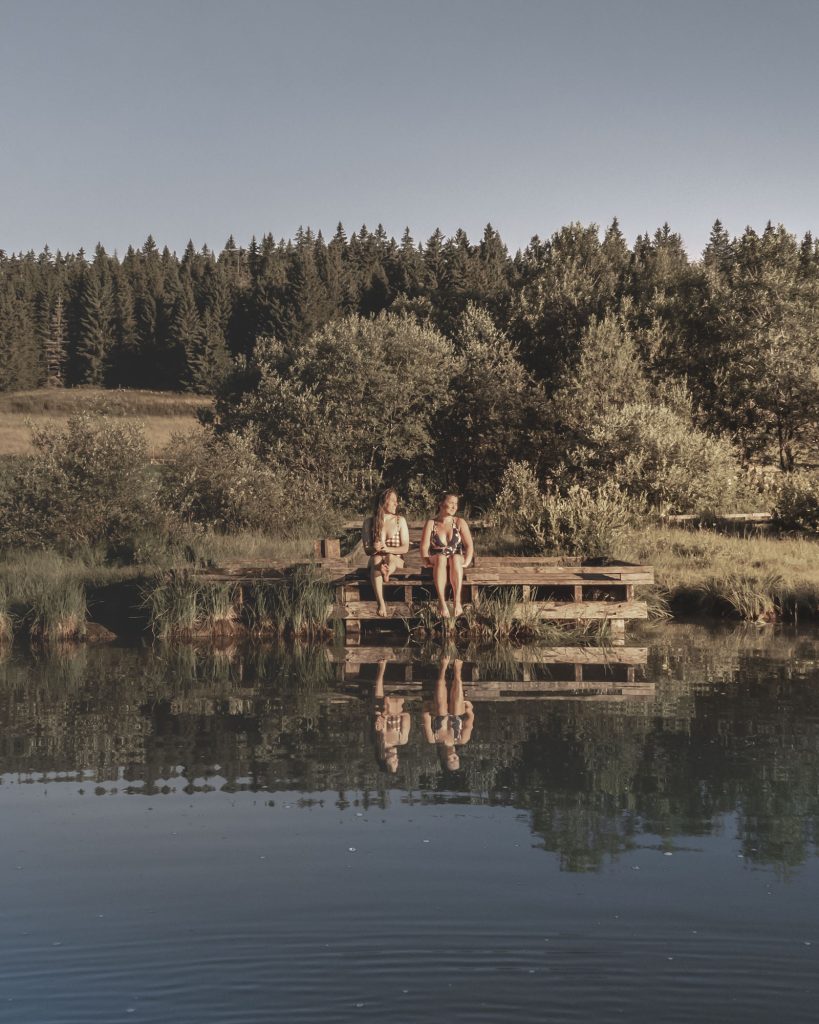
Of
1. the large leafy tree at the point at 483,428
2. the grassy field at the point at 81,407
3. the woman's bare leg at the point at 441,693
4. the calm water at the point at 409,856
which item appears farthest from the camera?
the grassy field at the point at 81,407

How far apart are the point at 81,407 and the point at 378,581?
57283mm

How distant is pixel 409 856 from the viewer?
6.41m

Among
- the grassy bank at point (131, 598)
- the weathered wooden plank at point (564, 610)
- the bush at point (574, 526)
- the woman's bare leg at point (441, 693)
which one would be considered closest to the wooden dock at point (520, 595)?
the weathered wooden plank at point (564, 610)

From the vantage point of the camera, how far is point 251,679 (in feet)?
41.2

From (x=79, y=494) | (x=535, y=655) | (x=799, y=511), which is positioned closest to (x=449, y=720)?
(x=535, y=655)

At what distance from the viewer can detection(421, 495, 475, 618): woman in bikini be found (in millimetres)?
15125

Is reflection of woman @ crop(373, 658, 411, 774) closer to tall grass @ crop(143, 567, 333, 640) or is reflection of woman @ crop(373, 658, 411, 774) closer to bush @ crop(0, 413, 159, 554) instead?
tall grass @ crop(143, 567, 333, 640)

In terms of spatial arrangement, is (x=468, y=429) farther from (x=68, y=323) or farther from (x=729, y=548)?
(x=68, y=323)

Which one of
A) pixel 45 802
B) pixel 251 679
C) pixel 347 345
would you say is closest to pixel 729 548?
pixel 251 679

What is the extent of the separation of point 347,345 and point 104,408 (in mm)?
6985

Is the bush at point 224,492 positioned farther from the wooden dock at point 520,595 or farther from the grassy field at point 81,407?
the grassy field at point 81,407

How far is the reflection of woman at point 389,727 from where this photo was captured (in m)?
8.73

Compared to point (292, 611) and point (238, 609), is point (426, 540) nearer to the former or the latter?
point (292, 611)

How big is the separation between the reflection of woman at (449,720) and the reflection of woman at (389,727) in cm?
21
